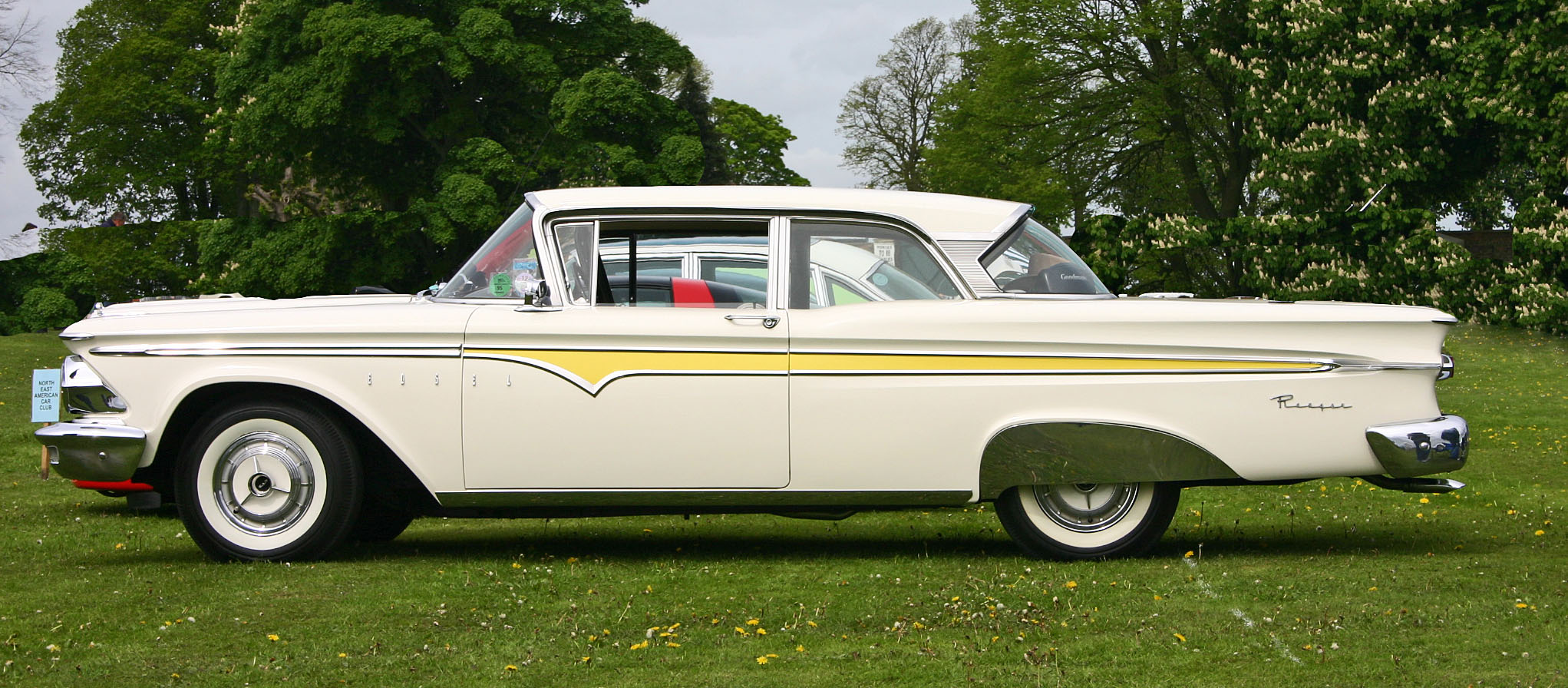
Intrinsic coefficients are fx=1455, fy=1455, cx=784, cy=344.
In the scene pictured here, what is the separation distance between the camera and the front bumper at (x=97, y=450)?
674 centimetres

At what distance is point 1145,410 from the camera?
6.58 meters

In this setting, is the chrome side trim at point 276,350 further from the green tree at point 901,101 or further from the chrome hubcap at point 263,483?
the green tree at point 901,101

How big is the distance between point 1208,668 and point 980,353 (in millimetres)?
2163

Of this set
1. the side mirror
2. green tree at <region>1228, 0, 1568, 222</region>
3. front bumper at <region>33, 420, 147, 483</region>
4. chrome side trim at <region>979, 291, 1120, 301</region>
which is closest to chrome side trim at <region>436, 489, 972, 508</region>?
the side mirror

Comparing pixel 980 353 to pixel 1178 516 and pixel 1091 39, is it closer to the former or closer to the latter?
pixel 1178 516

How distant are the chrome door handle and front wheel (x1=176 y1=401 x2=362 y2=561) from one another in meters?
1.89

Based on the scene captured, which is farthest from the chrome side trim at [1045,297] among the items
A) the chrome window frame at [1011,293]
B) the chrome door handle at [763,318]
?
the chrome door handle at [763,318]

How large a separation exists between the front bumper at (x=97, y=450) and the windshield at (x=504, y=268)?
1574 millimetres

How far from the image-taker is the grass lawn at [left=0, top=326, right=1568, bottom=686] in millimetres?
4762

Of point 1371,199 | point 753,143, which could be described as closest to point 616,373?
point 1371,199

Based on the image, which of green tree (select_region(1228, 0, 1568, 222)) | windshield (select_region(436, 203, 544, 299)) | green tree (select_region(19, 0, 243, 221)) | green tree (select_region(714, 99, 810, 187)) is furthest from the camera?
green tree (select_region(714, 99, 810, 187))

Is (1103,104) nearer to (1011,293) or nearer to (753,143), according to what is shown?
(753,143)

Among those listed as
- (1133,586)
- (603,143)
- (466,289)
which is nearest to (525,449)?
(466,289)

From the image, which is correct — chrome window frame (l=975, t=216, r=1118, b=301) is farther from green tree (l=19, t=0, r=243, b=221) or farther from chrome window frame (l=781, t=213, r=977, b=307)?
green tree (l=19, t=0, r=243, b=221)
